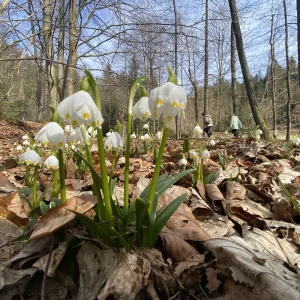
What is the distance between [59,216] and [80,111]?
397 millimetres

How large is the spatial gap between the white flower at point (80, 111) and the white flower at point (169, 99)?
0.19 m

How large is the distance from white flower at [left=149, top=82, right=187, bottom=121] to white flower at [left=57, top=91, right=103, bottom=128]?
0.19 metres

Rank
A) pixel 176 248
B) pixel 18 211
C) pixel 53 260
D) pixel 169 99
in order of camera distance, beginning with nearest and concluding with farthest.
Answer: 1. pixel 169 99
2. pixel 53 260
3. pixel 176 248
4. pixel 18 211

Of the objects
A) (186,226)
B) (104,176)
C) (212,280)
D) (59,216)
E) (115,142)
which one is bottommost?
(212,280)

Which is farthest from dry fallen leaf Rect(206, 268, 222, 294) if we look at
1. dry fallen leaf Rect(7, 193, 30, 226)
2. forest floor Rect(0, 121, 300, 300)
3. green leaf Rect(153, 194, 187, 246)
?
dry fallen leaf Rect(7, 193, 30, 226)

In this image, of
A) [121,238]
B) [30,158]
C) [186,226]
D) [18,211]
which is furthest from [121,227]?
[30,158]

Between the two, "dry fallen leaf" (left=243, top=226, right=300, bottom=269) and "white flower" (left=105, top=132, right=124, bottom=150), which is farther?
"white flower" (left=105, top=132, right=124, bottom=150)

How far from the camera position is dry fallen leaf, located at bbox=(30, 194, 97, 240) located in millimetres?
990

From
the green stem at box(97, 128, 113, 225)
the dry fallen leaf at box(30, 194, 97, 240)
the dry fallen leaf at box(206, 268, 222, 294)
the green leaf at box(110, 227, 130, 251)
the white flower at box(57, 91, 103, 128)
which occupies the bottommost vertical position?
the dry fallen leaf at box(206, 268, 222, 294)

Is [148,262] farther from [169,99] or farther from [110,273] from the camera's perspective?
[169,99]

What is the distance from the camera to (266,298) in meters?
0.88

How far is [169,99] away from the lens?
907 millimetres

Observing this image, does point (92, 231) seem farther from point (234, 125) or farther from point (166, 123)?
point (234, 125)

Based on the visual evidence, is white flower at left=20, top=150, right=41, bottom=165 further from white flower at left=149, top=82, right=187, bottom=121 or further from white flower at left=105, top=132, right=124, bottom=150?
white flower at left=149, top=82, right=187, bottom=121
